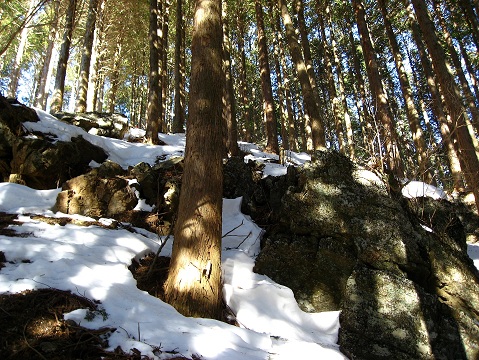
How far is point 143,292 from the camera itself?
3207mm

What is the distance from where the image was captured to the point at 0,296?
97.3 inches

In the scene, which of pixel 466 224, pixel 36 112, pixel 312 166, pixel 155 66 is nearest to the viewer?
pixel 312 166

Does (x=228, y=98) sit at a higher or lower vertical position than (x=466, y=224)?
higher

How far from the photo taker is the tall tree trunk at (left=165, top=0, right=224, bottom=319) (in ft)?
11.0

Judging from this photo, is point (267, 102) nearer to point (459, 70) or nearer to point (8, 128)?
point (8, 128)

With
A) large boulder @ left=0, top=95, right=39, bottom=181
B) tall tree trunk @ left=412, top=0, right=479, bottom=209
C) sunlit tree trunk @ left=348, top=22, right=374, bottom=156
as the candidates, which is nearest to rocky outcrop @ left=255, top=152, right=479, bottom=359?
sunlit tree trunk @ left=348, top=22, right=374, bottom=156

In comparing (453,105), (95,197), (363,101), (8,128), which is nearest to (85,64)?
(8,128)

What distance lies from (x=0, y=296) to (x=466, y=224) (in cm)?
1014

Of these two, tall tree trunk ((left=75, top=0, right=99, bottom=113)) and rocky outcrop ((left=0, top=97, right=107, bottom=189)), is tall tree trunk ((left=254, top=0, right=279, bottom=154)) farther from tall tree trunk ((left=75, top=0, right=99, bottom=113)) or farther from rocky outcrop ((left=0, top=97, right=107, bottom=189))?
rocky outcrop ((left=0, top=97, right=107, bottom=189))

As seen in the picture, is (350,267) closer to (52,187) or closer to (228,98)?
(52,187)

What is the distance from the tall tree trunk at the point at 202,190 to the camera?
3.35 metres

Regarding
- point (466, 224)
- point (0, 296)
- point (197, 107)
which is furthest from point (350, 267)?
point (466, 224)

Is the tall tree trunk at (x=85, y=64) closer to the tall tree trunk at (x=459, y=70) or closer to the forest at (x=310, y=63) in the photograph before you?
the forest at (x=310, y=63)

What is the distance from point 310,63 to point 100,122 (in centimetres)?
790
